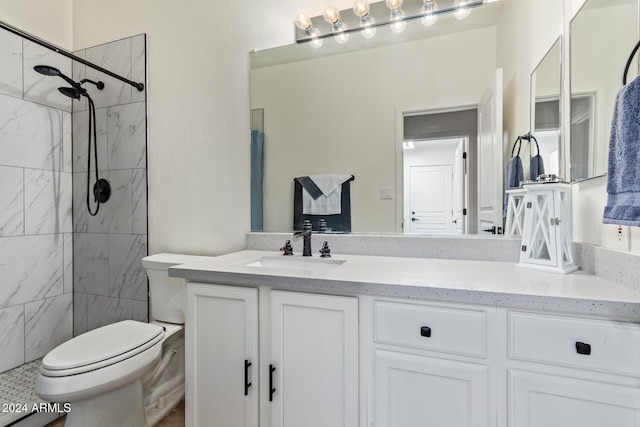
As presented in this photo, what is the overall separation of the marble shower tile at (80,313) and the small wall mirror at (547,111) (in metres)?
A: 2.85

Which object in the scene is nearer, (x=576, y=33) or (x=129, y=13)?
(x=576, y=33)

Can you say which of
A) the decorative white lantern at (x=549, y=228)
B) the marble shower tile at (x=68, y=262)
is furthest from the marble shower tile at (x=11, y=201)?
the decorative white lantern at (x=549, y=228)

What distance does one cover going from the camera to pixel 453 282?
947mm

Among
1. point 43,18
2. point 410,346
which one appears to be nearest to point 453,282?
point 410,346

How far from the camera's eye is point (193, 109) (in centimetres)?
184

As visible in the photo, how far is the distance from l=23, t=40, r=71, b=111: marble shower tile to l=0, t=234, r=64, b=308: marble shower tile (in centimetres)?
92

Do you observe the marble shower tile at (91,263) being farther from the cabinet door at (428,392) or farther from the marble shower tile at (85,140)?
the cabinet door at (428,392)

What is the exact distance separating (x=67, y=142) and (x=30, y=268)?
35.3 inches

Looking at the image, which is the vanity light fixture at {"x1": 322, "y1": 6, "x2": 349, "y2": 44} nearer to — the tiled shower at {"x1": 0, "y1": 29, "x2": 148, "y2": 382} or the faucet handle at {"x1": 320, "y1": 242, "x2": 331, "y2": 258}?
the faucet handle at {"x1": 320, "y1": 242, "x2": 331, "y2": 258}

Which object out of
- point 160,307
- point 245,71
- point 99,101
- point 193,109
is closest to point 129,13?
point 99,101

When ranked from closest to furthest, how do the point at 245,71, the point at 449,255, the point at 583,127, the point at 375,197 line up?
the point at 583,127 < the point at 449,255 < the point at 375,197 < the point at 245,71

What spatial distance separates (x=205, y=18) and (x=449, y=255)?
1968mm

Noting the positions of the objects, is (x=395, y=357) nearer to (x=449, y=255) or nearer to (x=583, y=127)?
(x=449, y=255)

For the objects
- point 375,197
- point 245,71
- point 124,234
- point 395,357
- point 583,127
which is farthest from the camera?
point 124,234
